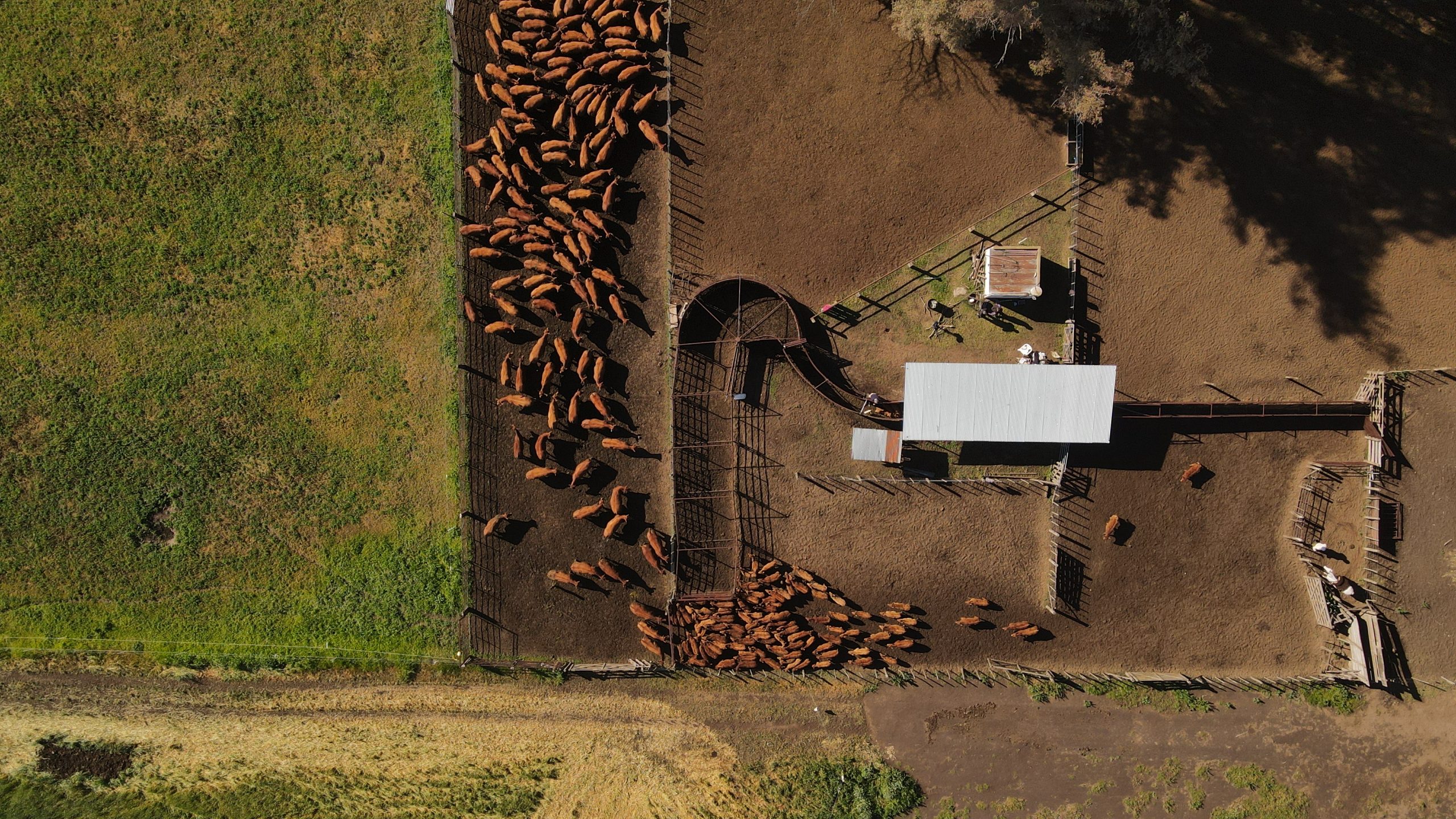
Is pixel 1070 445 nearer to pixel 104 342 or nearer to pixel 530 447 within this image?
pixel 530 447

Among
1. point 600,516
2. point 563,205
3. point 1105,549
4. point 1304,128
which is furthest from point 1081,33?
point 600,516

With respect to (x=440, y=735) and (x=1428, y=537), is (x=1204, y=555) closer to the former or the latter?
(x=1428, y=537)

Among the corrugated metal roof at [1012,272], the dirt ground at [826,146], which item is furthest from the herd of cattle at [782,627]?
the corrugated metal roof at [1012,272]

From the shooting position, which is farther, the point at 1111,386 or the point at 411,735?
the point at 411,735

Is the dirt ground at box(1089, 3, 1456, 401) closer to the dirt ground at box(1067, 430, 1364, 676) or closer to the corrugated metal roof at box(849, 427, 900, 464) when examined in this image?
the dirt ground at box(1067, 430, 1364, 676)

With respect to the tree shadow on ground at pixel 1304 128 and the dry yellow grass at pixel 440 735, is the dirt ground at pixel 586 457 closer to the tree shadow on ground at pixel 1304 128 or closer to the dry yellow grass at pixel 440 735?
the dry yellow grass at pixel 440 735

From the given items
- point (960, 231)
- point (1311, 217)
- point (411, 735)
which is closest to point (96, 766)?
point (411, 735)

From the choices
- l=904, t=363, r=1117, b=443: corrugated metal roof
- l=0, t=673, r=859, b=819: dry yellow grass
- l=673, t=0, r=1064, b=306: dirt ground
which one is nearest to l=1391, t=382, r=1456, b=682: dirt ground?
l=904, t=363, r=1117, b=443: corrugated metal roof
